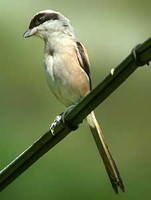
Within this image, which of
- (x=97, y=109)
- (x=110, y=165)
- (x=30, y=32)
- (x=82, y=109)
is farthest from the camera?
(x=97, y=109)

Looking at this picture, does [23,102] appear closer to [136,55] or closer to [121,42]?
[121,42]

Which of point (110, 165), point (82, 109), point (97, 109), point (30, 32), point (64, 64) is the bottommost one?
point (82, 109)

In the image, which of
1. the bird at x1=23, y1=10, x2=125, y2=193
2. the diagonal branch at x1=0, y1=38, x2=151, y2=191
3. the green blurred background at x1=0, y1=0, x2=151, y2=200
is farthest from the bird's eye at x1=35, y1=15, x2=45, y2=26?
the green blurred background at x1=0, y1=0, x2=151, y2=200

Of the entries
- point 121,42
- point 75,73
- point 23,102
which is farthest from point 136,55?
point 23,102

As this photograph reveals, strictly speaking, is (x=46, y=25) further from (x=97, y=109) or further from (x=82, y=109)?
(x=97, y=109)

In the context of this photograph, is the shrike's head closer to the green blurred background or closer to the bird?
the bird

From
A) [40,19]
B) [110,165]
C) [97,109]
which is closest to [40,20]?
[40,19]
